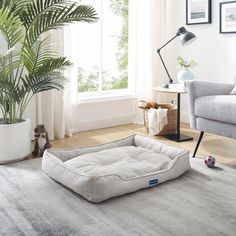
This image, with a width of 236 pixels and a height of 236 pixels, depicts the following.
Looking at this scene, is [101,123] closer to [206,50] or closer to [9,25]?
[206,50]

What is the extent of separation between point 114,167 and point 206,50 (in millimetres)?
2372

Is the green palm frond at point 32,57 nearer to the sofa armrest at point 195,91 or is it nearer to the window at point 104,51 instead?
the window at point 104,51

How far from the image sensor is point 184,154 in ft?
8.77

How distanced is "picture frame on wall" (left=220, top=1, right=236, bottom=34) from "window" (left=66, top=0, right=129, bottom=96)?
3.73ft

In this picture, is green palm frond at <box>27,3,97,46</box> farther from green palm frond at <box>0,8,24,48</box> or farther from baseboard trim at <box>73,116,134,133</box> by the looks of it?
baseboard trim at <box>73,116,134,133</box>

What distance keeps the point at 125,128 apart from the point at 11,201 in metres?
2.23

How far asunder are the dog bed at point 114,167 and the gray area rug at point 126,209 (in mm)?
59

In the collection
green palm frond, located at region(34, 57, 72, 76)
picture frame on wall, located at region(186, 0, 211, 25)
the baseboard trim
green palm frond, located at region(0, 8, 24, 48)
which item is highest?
picture frame on wall, located at region(186, 0, 211, 25)

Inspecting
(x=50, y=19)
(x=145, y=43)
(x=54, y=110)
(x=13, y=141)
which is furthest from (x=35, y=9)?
(x=145, y=43)

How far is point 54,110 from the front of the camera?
3.74 m

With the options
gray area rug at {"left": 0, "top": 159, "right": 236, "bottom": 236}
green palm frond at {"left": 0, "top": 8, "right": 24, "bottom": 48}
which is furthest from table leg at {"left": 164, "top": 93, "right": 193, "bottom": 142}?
green palm frond at {"left": 0, "top": 8, "right": 24, "bottom": 48}

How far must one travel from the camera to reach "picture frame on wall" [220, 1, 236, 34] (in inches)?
152

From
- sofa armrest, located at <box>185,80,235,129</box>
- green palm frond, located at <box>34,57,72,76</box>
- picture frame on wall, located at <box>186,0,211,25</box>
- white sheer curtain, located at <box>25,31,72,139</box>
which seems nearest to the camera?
green palm frond, located at <box>34,57,72,76</box>

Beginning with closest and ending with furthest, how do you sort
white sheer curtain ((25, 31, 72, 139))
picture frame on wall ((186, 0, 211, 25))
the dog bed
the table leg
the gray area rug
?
the gray area rug, the dog bed, white sheer curtain ((25, 31, 72, 139)), the table leg, picture frame on wall ((186, 0, 211, 25))
